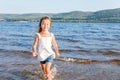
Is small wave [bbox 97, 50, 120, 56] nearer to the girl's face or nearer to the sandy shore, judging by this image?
the sandy shore

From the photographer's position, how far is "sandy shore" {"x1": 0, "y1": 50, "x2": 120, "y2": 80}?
38.1ft

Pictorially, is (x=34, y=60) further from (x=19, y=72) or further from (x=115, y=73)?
(x=115, y=73)

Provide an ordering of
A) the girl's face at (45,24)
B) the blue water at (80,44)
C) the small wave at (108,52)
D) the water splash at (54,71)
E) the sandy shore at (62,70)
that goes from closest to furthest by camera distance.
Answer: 1. the girl's face at (45,24)
2. the sandy shore at (62,70)
3. the water splash at (54,71)
4. the small wave at (108,52)
5. the blue water at (80,44)

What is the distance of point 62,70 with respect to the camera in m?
13.0

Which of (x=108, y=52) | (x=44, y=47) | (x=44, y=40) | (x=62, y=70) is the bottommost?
(x=108, y=52)

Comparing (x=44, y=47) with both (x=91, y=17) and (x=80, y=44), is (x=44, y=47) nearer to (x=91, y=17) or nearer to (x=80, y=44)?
(x=80, y=44)

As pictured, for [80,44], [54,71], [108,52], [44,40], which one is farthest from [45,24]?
[80,44]

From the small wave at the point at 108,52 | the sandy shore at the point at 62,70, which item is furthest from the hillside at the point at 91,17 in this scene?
the sandy shore at the point at 62,70

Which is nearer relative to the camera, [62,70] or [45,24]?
[45,24]

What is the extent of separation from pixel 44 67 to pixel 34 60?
238 inches

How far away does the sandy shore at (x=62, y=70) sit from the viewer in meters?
11.6

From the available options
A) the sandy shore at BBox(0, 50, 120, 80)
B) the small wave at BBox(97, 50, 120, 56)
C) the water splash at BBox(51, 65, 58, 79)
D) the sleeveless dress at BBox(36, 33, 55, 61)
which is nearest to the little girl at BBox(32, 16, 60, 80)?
the sleeveless dress at BBox(36, 33, 55, 61)

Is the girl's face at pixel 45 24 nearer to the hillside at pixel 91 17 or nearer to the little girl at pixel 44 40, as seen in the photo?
the little girl at pixel 44 40

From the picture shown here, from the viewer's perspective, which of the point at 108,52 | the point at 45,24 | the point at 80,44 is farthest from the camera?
the point at 80,44
